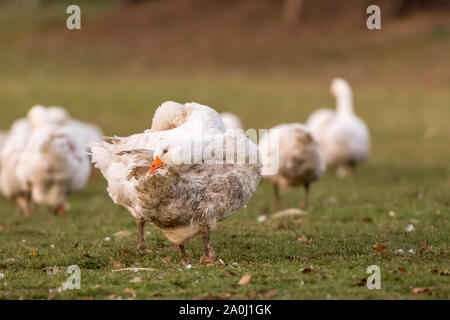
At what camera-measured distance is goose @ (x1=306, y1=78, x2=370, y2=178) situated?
1800 centimetres

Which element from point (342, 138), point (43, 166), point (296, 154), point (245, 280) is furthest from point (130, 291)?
point (342, 138)

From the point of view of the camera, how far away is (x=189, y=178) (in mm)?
7074

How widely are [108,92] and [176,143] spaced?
2308 cm

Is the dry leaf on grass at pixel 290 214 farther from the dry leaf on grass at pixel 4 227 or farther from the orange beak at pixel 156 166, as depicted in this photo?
the orange beak at pixel 156 166

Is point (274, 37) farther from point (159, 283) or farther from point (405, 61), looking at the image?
point (159, 283)

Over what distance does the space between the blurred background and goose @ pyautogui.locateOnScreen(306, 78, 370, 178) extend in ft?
9.25

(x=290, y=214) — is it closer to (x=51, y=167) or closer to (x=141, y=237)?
(x=141, y=237)

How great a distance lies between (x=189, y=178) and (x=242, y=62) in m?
31.0

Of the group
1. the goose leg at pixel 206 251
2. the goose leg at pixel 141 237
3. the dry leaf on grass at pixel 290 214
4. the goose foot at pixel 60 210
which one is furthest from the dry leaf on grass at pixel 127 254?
the goose foot at pixel 60 210

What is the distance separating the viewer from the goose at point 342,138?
18.0 meters

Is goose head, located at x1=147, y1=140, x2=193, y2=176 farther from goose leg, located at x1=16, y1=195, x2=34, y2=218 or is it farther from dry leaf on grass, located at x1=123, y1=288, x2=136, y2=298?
goose leg, located at x1=16, y1=195, x2=34, y2=218

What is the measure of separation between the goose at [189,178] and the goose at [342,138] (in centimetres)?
1029

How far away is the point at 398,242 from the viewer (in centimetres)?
842

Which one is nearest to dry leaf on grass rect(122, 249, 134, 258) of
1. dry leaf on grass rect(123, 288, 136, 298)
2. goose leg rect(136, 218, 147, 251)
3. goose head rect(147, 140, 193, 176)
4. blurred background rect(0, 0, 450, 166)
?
goose leg rect(136, 218, 147, 251)
